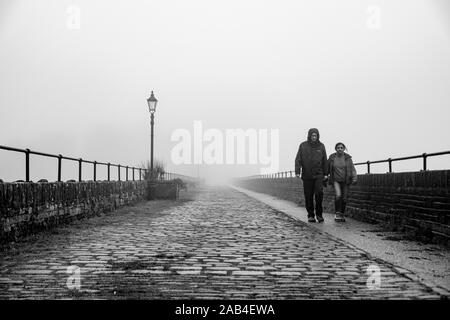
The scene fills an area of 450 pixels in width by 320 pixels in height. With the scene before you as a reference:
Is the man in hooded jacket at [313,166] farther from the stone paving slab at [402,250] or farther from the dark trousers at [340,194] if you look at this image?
the stone paving slab at [402,250]

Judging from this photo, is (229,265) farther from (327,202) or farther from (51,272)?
(327,202)

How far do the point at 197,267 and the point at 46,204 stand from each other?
4.68 m

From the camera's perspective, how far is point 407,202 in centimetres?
868

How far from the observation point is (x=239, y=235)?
8570 millimetres

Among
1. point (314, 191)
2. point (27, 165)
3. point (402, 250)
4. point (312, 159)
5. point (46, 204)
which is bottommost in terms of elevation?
point (402, 250)

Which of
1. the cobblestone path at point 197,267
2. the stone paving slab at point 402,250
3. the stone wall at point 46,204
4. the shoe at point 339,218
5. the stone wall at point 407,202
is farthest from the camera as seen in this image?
the shoe at point 339,218

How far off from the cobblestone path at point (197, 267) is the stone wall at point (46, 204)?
0.33m

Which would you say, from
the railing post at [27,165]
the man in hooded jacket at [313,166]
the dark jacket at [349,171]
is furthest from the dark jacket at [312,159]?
the railing post at [27,165]

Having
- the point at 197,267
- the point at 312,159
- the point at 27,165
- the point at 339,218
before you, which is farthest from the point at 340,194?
the point at 27,165

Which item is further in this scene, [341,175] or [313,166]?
[341,175]

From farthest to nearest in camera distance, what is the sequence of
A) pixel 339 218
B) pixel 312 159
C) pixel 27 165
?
pixel 339 218 → pixel 312 159 → pixel 27 165

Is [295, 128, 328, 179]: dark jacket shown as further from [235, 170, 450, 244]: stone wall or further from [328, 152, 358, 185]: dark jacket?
[235, 170, 450, 244]: stone wall

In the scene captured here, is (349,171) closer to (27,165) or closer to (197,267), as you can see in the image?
(197,267)

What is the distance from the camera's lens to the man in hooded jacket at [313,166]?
10.9 metres
